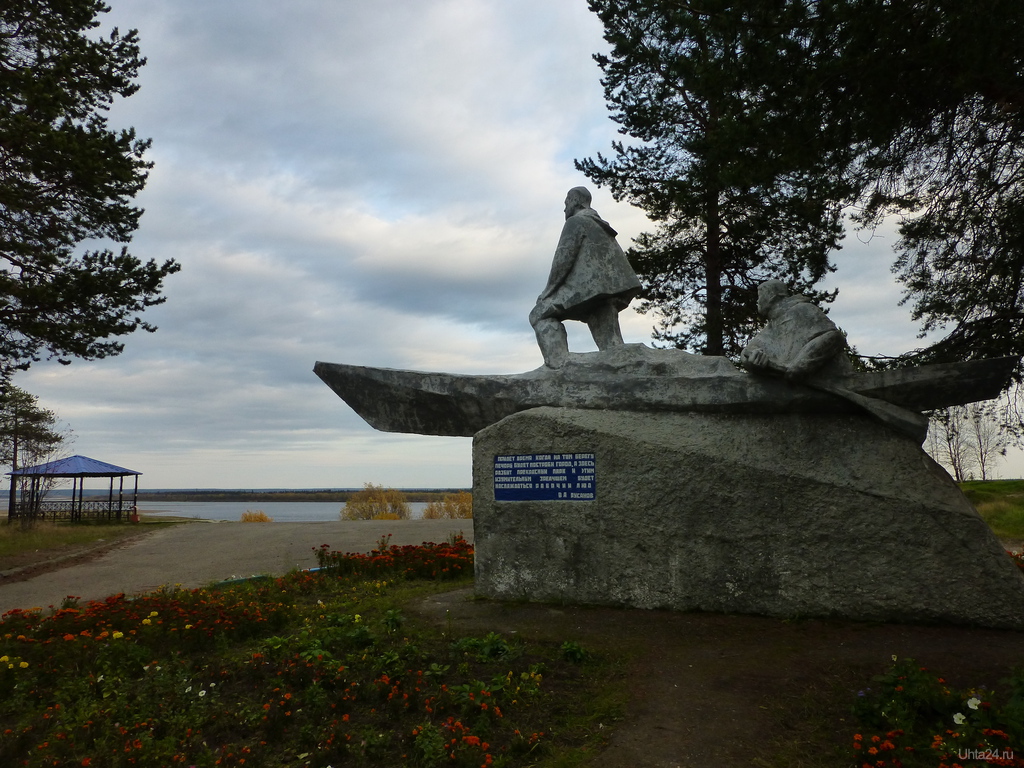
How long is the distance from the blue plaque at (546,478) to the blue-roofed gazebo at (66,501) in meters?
17.2

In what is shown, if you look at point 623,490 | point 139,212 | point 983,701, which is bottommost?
point 983,701

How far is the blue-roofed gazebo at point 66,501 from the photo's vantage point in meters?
19.2

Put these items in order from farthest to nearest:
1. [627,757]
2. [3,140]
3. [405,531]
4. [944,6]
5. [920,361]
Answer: [405,531] < [3,140] < [920,361] < [944,6] < [627,757]

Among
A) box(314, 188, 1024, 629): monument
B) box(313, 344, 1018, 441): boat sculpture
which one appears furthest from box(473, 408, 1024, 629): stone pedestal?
box(313, 344, 1018, 441): boat sculpture

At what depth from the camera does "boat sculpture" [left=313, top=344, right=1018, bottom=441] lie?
17.0 feet

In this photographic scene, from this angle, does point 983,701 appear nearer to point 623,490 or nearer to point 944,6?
point 623,490

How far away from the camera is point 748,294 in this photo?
1181 cm

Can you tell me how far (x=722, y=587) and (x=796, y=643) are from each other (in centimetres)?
82

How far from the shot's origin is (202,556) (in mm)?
10680

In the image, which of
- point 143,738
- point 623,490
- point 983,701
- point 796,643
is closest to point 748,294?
point 623,490

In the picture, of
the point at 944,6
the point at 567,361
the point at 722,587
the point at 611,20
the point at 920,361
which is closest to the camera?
the point at 944,6

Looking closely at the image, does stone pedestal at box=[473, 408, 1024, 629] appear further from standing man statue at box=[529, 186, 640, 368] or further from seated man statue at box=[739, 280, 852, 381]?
standing man statue at box=[529, 186, 640, 368]

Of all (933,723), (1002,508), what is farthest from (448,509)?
(933,723)

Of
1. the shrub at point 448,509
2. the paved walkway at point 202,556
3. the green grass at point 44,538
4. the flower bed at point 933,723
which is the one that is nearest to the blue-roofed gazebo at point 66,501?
the green grass at point 44,538
